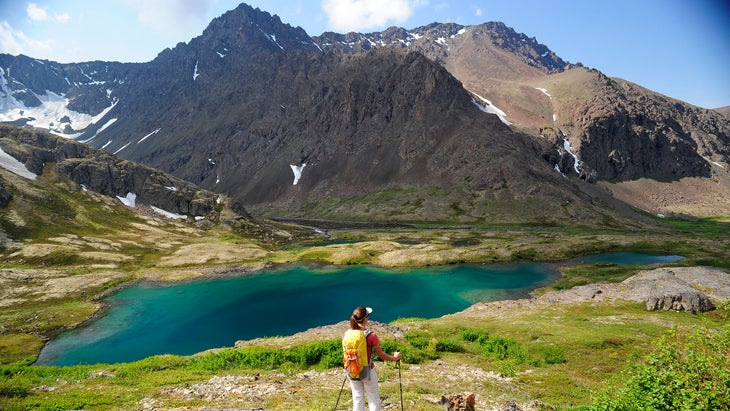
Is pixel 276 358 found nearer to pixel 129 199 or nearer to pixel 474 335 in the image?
pixel 474 335

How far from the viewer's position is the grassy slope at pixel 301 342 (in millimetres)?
18875

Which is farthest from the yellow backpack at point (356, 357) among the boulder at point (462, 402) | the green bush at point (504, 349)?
the green bush at point (504, 349)

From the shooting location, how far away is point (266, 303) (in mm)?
72312

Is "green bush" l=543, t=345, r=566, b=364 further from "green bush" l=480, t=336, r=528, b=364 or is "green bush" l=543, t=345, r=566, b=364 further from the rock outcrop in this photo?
the rock outcrop

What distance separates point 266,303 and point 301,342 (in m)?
43.3

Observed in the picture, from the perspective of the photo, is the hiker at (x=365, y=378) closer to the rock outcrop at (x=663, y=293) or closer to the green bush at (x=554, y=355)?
the green bush at (x=554, y=355)

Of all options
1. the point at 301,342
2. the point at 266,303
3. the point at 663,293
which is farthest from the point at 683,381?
the point at 266,303

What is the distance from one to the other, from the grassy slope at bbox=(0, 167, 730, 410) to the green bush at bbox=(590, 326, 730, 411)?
1.22 m

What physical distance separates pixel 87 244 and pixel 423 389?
5176 inches

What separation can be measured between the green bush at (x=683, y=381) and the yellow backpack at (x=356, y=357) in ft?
26.7

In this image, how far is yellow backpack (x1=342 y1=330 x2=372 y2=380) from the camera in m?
12.4

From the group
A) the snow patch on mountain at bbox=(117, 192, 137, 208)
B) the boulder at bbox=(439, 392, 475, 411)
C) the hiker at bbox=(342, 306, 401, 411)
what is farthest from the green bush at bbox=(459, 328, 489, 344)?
the snow patch on mountain at bbox=(117, 192, 137, 208)

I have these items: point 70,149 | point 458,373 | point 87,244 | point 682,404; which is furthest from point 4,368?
point 70,149

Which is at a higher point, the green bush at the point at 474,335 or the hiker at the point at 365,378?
the hiker at the point at 365,378
